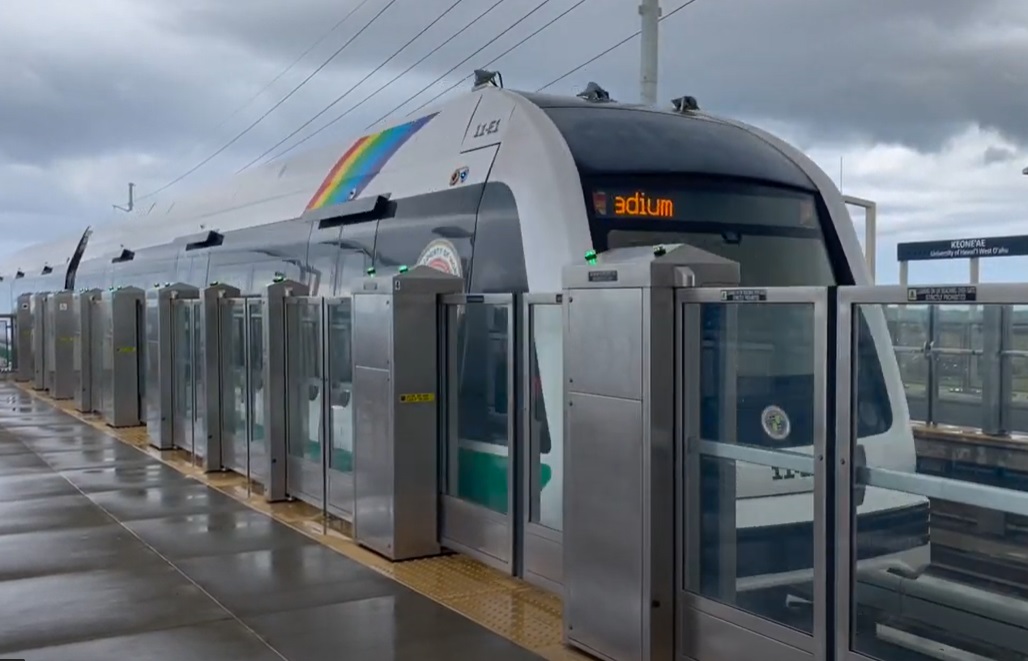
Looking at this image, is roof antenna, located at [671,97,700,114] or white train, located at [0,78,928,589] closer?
white train, located at [0,78,928,589]

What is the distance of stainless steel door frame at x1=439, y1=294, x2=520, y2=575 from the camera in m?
6.98

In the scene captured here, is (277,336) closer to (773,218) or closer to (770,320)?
(773,218)

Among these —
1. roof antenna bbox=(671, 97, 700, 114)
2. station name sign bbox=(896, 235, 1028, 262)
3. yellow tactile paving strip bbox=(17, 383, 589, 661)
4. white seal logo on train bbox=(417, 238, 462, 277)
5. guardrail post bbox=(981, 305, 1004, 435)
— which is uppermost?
roof antenna bbox=(671, 97, 700, 114)

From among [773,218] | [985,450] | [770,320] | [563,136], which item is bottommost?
[985,450]

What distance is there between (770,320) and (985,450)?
1.23 metres

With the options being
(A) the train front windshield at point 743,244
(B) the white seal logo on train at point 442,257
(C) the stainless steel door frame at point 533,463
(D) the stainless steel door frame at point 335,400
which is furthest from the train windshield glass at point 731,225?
(D) the stainless steel door frame at point 335,400

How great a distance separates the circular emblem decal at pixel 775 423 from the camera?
489 centimetres

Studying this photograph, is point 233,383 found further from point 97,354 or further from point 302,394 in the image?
point 97,354

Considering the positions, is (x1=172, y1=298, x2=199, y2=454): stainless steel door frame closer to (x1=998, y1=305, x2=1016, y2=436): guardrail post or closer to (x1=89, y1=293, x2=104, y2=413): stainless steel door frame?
(x1=89, y1=293, x2=104, y2=413): stainless steel door frame

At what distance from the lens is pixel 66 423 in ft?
51.8

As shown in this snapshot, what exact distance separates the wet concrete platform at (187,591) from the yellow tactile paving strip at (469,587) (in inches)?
4.9

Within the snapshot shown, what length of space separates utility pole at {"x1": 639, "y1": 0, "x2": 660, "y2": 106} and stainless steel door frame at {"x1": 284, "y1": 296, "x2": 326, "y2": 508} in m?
5.38

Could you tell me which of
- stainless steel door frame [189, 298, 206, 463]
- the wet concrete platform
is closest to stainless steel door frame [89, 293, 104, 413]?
stainless steel door frame [189, 298, 206, 463]

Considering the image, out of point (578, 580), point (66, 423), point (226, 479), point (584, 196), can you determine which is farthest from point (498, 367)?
point (66, 423)
